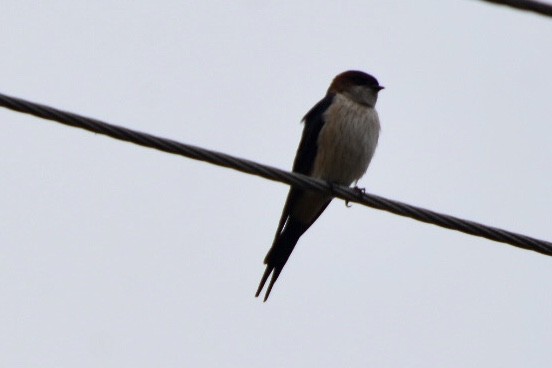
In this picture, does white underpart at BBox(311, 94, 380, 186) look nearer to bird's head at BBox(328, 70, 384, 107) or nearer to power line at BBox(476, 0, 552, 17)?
bird's head at BBox(328, 70, 384, 107)

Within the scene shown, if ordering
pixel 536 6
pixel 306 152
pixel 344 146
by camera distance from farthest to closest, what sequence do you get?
pixel 306 152, pixel 344 146, pixel 536 6

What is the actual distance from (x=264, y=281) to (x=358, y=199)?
1801 mm

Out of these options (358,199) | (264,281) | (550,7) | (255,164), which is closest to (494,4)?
(550,7)

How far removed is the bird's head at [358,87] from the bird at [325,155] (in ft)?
0.17

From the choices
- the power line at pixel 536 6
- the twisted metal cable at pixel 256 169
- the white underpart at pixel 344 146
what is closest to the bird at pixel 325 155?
the white underpart at pixel 344 146

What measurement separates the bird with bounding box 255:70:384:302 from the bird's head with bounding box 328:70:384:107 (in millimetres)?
51

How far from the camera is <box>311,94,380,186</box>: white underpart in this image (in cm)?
616

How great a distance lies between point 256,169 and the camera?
11.3ft

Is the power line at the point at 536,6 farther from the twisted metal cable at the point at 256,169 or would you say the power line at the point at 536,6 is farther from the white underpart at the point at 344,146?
the white underpart at the point at 344,146

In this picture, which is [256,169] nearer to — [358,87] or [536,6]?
[536,6]

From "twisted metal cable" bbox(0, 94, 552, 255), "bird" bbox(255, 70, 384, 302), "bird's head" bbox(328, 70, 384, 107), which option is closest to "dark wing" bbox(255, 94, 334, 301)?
"bird" bbox(255, 70, 384, 302)

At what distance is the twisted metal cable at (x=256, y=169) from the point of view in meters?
3.12

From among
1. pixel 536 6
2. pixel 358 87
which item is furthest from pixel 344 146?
pixel 536 6

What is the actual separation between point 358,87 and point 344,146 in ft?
2.68
